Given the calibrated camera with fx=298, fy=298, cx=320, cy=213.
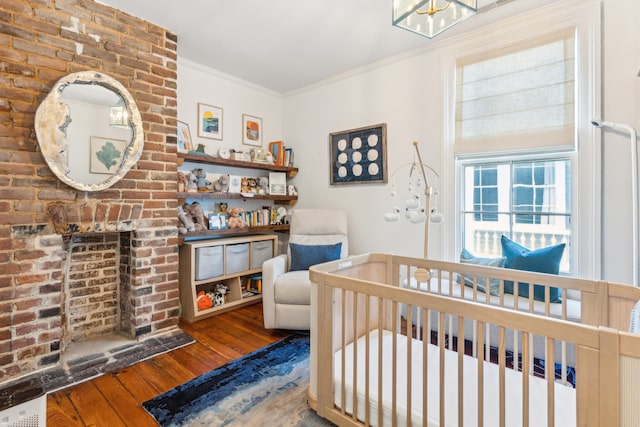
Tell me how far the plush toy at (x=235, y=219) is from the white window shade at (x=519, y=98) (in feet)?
7.61

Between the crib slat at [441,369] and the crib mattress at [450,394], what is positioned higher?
the crib slat at [441,369]

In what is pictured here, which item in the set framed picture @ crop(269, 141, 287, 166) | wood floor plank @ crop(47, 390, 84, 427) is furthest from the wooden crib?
framed picture @ crop(269, 141, 287, 166)

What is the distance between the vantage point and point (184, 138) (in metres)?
3.03

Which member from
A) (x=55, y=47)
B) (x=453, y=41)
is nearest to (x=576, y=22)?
(x=453, y=41)

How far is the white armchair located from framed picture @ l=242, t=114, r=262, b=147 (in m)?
1.11

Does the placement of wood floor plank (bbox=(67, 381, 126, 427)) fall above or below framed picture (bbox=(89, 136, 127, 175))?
below

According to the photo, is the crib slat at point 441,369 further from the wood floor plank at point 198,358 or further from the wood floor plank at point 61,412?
the wood floor plank at point 61,412

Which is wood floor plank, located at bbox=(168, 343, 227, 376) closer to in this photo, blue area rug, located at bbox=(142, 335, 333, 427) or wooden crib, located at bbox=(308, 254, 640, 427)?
blue area rug, located at bbox=(142, 335, 333, 427)

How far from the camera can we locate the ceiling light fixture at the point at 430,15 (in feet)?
4.59

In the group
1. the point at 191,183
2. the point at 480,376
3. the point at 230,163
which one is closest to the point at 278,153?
the point at 230,163

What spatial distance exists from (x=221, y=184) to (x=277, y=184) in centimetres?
79

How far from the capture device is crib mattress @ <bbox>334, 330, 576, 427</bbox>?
3.89ft

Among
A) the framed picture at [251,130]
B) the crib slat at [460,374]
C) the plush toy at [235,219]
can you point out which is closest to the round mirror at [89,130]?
the plush toy at [235,219]

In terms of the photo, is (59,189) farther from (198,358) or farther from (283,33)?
(283,33)
